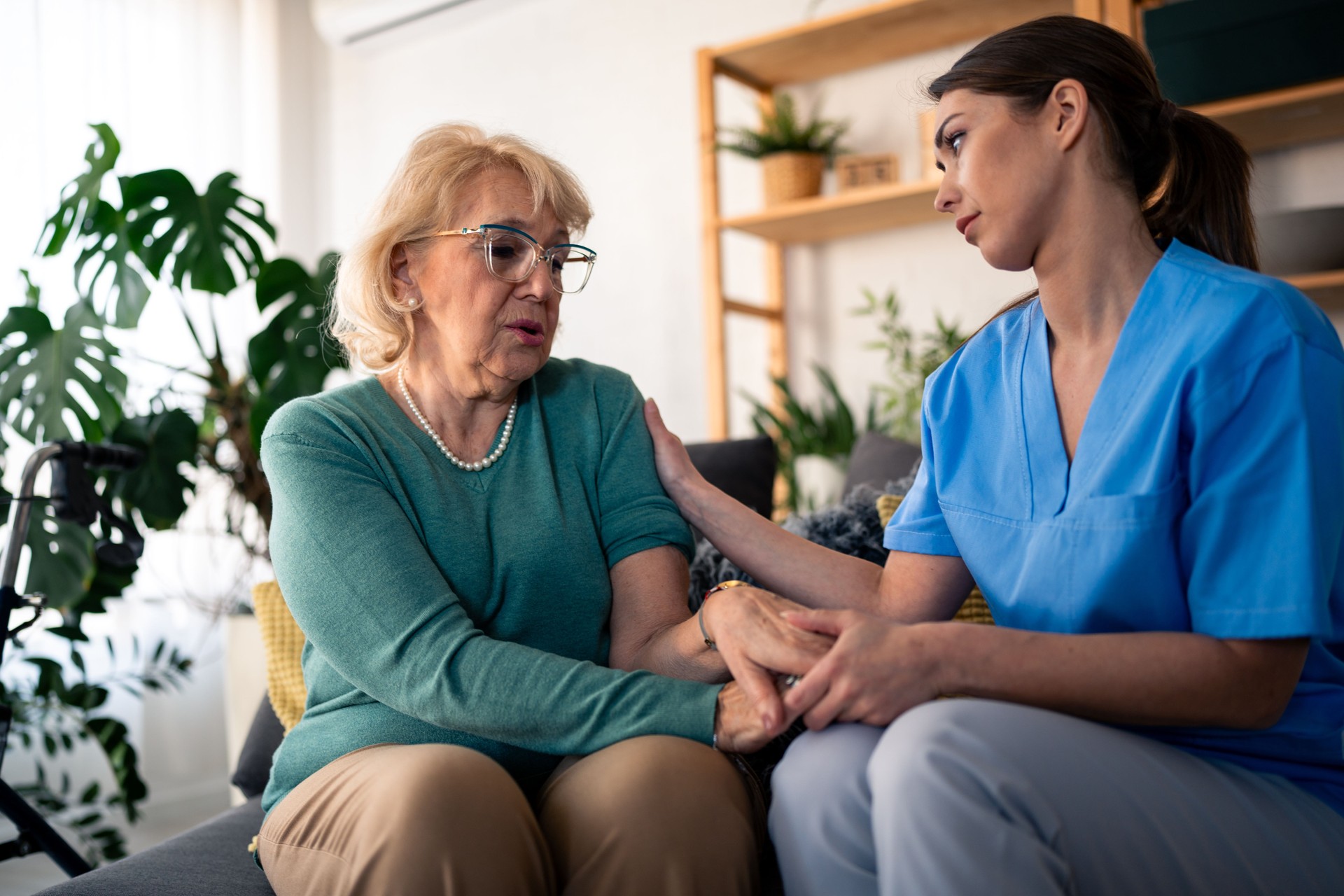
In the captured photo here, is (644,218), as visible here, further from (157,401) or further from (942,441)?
(942,441)

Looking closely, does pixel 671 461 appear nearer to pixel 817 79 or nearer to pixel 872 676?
pixel 872 676

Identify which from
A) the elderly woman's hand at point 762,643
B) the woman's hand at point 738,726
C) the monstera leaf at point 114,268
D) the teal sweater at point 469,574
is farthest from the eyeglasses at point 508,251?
the monstera leaf at point 114,268

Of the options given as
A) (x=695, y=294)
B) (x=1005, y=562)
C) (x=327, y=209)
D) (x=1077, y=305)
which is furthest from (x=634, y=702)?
(x=327, y=209)

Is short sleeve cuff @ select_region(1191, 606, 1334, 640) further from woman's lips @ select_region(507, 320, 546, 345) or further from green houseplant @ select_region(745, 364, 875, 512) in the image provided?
green houseplant @ select_region(745, 364, 875, 512)

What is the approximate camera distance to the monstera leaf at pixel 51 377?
2.31m

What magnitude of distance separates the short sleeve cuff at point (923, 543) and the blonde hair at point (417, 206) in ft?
1.92

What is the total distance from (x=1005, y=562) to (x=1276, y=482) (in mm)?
286

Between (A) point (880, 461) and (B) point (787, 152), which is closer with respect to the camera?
(A) point (880, 461)

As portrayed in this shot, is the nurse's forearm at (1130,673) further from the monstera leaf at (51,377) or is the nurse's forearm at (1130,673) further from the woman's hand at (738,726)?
the monstera leaf at (51,377)

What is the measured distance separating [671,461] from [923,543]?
362mm

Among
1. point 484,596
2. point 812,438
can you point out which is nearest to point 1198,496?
point 484,596

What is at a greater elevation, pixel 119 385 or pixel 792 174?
pixel 792 174

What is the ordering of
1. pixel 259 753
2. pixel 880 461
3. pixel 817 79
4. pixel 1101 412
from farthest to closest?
pixel 817 79 → pixel 880 461 → pixel 259 753 → pixel 1101 412

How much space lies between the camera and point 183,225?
2.58 metres
